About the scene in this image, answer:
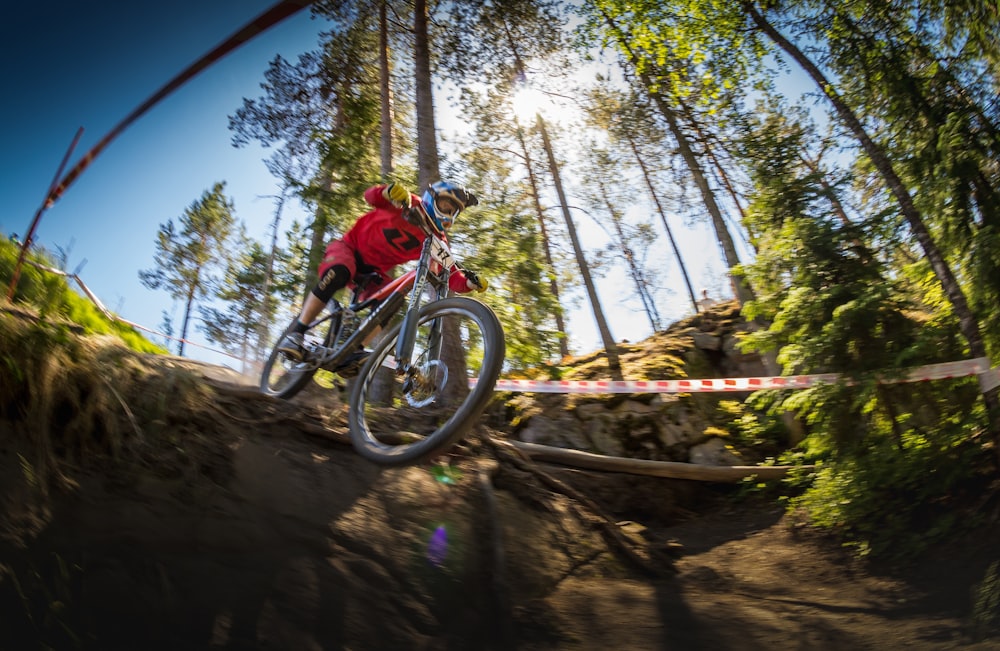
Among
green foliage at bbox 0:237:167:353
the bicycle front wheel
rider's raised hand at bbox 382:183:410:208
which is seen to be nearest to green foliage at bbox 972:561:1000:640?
the bicycle front wheel

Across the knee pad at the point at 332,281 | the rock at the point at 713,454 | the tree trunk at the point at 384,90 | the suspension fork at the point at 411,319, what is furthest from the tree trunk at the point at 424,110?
the rock at the point at 713,454

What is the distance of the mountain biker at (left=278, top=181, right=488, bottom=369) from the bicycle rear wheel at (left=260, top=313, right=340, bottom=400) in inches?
5.4

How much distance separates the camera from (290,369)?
4.86m

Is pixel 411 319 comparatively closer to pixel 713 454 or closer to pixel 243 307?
pixel 713 454

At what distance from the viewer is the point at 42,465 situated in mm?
2219

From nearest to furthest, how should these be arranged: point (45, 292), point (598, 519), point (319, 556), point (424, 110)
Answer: point (319, 556) < point (45, 292) < point (598, 519) < point (424, 110)

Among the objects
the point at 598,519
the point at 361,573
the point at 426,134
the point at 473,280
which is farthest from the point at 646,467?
the point at 426,134

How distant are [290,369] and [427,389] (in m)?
2.02

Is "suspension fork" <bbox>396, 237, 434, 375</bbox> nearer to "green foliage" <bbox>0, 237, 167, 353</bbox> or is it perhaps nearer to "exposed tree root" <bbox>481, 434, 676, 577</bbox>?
"exposed tree root" <bbox>481, 434, 676, 577</bbox>

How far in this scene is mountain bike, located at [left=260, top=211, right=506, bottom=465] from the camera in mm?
2998

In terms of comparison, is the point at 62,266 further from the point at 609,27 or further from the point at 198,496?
the point at 609,27

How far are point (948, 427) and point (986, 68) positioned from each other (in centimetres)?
449

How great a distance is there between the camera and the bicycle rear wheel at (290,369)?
4.53 metres

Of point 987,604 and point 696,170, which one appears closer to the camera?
point 987,604
